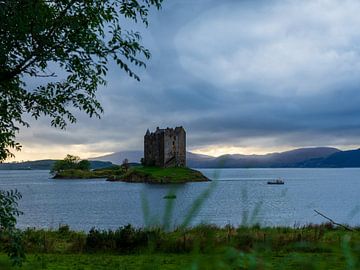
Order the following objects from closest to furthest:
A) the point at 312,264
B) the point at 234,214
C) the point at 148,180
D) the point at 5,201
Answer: the point at 312,264 < the point at 5,201 < the point at 234,214 < the point at 148,180

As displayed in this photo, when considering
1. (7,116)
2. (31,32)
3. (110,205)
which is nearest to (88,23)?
(31,32)

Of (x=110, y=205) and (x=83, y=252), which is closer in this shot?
(x=83, y=252)

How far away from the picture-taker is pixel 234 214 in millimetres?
76500

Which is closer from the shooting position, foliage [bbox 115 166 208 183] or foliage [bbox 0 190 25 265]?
foliage [bbox 0 190 25 265]

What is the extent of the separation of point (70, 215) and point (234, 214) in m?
26.0

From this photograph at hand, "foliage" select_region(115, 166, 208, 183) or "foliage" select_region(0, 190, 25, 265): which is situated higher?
"foliage" select_region(115, 166, 208, 183)

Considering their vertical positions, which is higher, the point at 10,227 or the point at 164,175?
the point at 164,175

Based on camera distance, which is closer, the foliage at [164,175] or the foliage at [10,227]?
the foliage at [10,227]

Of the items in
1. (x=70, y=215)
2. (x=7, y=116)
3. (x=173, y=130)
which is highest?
(x=173, y=130)

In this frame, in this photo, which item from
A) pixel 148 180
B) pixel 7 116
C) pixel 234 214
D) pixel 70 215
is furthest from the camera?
pixel 148 180

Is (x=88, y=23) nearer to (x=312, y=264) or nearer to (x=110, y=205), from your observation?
(x=312, y=264)

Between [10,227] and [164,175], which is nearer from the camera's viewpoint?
[10,227]

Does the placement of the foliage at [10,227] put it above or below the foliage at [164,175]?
Result: below

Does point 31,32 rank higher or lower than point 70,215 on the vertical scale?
higher
